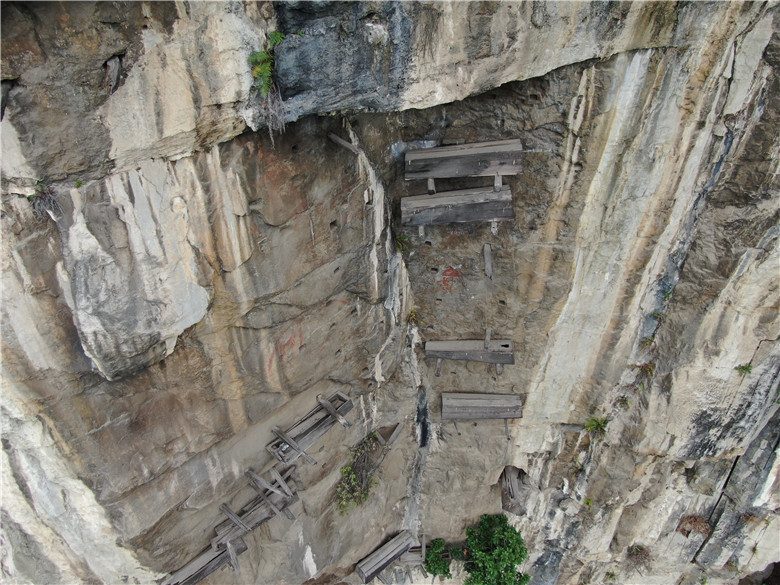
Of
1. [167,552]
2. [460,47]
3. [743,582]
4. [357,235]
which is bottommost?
[743,582]

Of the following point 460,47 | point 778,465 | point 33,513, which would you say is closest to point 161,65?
point 460,47

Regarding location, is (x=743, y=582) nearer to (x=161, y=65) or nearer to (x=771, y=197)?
(x=771, y=197)

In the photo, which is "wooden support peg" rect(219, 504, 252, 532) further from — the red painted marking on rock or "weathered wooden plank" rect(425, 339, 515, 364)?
the red painted marking on rock

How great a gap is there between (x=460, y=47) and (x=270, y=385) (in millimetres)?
4499

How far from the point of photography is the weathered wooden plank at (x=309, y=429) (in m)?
7.16

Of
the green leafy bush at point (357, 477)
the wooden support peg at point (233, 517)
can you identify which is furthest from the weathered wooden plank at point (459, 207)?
the wooden support peg at point (233, 517)

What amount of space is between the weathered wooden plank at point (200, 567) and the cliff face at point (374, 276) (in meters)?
0.15

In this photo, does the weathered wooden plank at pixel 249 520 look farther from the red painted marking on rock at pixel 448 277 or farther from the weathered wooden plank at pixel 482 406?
the red painted marking on rock at pixel 448 277

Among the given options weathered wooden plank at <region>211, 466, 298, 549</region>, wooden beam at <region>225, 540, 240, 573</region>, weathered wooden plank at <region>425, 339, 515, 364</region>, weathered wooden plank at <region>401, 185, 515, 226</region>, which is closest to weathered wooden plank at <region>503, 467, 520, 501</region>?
weathered wooden plank at <region>425, 339, 515, 364</region>

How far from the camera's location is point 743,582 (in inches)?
456

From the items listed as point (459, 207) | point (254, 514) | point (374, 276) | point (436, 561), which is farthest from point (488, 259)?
point (436, 561)

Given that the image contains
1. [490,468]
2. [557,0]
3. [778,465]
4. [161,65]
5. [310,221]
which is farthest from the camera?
[490,468]

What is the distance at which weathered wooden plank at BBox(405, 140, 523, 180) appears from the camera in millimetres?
6551

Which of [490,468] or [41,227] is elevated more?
[41,227]
